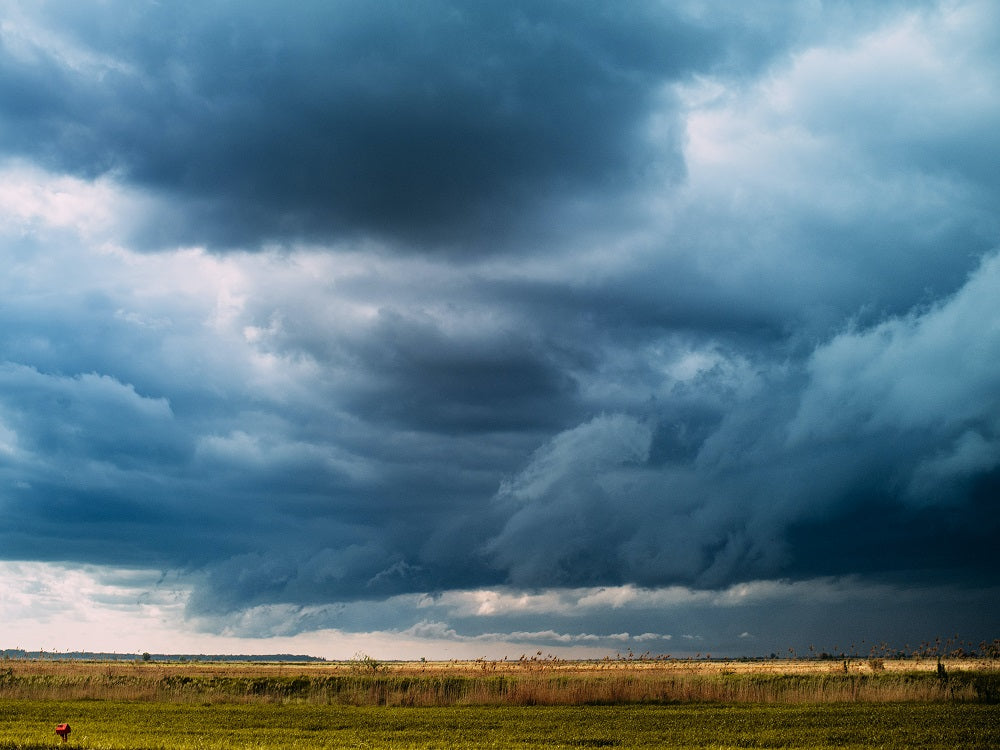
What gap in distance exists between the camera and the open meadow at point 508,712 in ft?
124

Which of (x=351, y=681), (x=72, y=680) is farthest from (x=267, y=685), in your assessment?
(x=72, y=680)

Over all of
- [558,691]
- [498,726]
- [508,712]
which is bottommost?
[508,712]

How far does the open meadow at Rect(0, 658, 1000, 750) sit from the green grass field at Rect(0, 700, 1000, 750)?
0.10 meters

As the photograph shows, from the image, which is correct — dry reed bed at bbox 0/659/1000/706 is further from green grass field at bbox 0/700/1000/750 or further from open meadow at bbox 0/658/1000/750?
green grass field at bbox 0/700/1000/750

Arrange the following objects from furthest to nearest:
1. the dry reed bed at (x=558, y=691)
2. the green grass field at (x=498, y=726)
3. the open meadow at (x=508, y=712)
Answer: the dry reed bed at (x=558, y=691)
the open meadow at (x=508, y=712)
the green grass field at (x=498, y=726)

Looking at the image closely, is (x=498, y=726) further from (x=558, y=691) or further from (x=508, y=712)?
(x=558, y=691)

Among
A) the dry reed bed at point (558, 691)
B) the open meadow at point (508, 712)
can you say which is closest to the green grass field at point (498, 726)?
the open meadow at point (508, 712)

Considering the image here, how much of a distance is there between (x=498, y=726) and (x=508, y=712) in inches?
284

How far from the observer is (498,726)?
144 ft

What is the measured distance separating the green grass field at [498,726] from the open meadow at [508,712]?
3.8 inches

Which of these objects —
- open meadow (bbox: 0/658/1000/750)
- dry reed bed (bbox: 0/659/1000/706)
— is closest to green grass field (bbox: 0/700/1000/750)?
open meadow (bbox: 0/658/1000/750)

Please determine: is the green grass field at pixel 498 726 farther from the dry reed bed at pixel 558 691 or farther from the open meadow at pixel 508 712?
the dry reed bed at pixel 558 691

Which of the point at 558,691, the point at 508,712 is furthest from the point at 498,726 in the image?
the point at 558,691

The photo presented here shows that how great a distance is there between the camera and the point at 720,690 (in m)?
59.0
